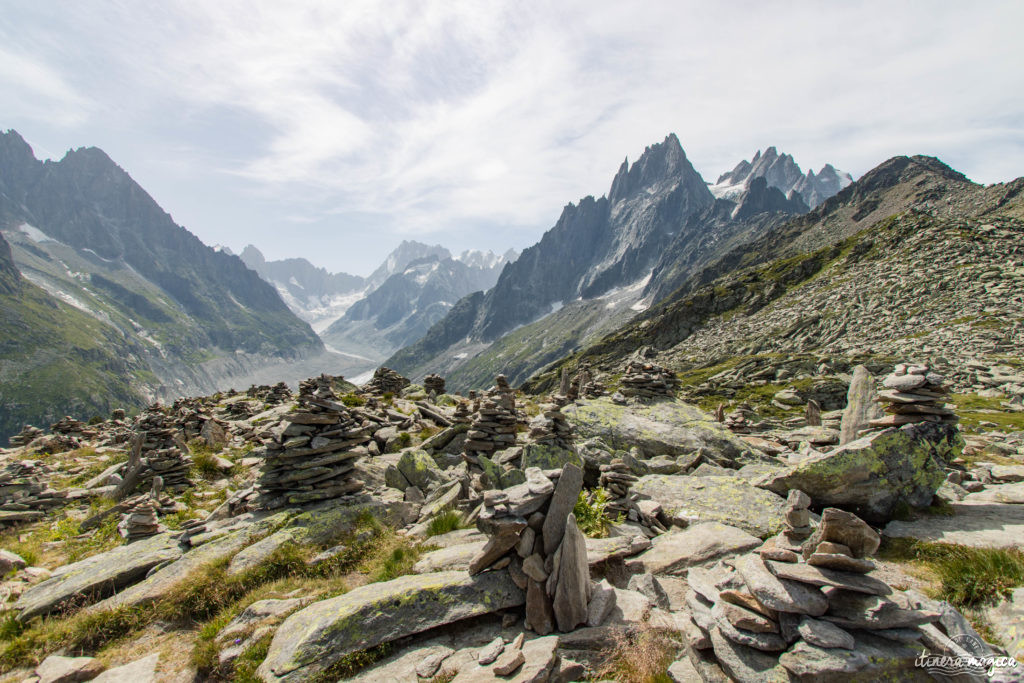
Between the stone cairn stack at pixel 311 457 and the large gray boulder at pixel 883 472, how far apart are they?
13.9 metres

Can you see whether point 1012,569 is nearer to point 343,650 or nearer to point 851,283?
point 343,650

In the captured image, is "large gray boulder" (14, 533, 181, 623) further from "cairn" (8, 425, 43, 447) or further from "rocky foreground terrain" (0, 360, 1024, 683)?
"cairn" (8, 425, 43, 447)

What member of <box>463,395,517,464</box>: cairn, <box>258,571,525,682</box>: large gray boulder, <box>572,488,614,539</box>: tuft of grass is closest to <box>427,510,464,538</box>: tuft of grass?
<box>258,571,525,682</box>: large gray boulder

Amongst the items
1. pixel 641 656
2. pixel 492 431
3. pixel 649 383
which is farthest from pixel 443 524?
pixel 649 383

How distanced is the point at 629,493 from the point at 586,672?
22.5 feet

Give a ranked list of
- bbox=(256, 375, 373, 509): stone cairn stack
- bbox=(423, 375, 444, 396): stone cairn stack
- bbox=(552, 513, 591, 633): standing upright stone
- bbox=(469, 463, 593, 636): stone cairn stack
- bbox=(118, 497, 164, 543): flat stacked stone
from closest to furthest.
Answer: bbox=(552, 513, 591, 633): standing upright stone, bbox=(469, 463, 593, 636): stone cairn stack, bbox=(256, 375, 373, 509): stone cairn stack, bbox=(118, 497, 164, 543): flat stacked stone, bbox=(423, 375, 444, 396): stone cairn stack

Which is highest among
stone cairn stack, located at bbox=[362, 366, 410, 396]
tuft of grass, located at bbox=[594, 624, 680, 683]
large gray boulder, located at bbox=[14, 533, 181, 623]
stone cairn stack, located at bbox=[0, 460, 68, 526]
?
stone cairn stack, located at bbox=[362, 366, 410, 396]

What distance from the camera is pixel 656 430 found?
19.7m

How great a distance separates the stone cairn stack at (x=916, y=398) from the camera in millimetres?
10695

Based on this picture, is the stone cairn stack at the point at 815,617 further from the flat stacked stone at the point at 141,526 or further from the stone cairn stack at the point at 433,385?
the stone cairn stack at the point at 433,385

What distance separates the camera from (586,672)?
6410mm

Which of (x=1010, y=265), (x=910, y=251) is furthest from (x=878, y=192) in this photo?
(x=1010, y=265)

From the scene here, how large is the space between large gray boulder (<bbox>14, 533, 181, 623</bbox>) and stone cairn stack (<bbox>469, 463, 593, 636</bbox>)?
9.40m

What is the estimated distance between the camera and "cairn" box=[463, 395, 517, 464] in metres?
18.2
